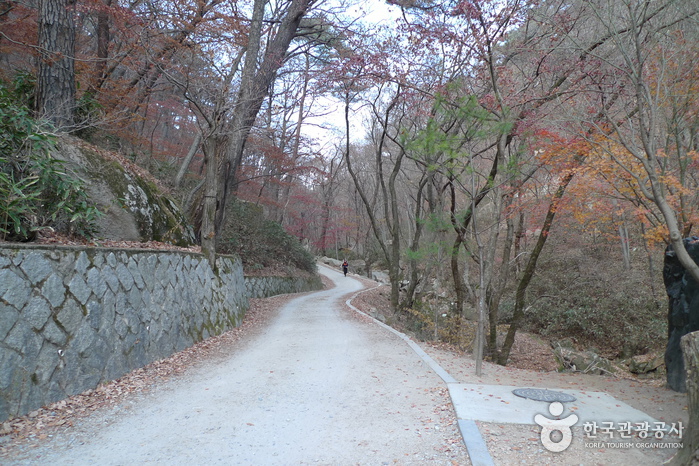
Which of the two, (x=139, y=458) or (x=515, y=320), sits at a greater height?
(x=515, y=320)

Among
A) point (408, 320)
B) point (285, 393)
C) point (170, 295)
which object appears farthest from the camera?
point (408, 320)

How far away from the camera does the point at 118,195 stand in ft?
25.3

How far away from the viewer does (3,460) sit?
3.25 meters

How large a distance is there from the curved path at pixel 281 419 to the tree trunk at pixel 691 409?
5.25ft

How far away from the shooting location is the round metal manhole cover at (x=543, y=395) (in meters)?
5.02

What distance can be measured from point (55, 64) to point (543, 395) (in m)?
9.29

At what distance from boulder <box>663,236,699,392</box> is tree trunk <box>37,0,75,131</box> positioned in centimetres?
1012

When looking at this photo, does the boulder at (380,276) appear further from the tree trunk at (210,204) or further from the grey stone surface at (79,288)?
the grey stone surface at (79,288)

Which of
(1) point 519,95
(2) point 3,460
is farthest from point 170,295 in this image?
(1) point 519,95

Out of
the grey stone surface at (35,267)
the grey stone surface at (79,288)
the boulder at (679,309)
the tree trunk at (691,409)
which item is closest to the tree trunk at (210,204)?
the grey stone surface at (79,288)

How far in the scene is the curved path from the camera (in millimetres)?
3521

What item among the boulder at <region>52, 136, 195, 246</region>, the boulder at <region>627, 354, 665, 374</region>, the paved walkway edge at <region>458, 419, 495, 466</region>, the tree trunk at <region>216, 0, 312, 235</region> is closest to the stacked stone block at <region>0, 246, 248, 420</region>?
the boulder at <region>52, 136, 195, 246</region>

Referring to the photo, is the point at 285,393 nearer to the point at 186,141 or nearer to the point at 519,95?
the point at 519,95

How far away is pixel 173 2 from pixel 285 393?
10.8 meters
